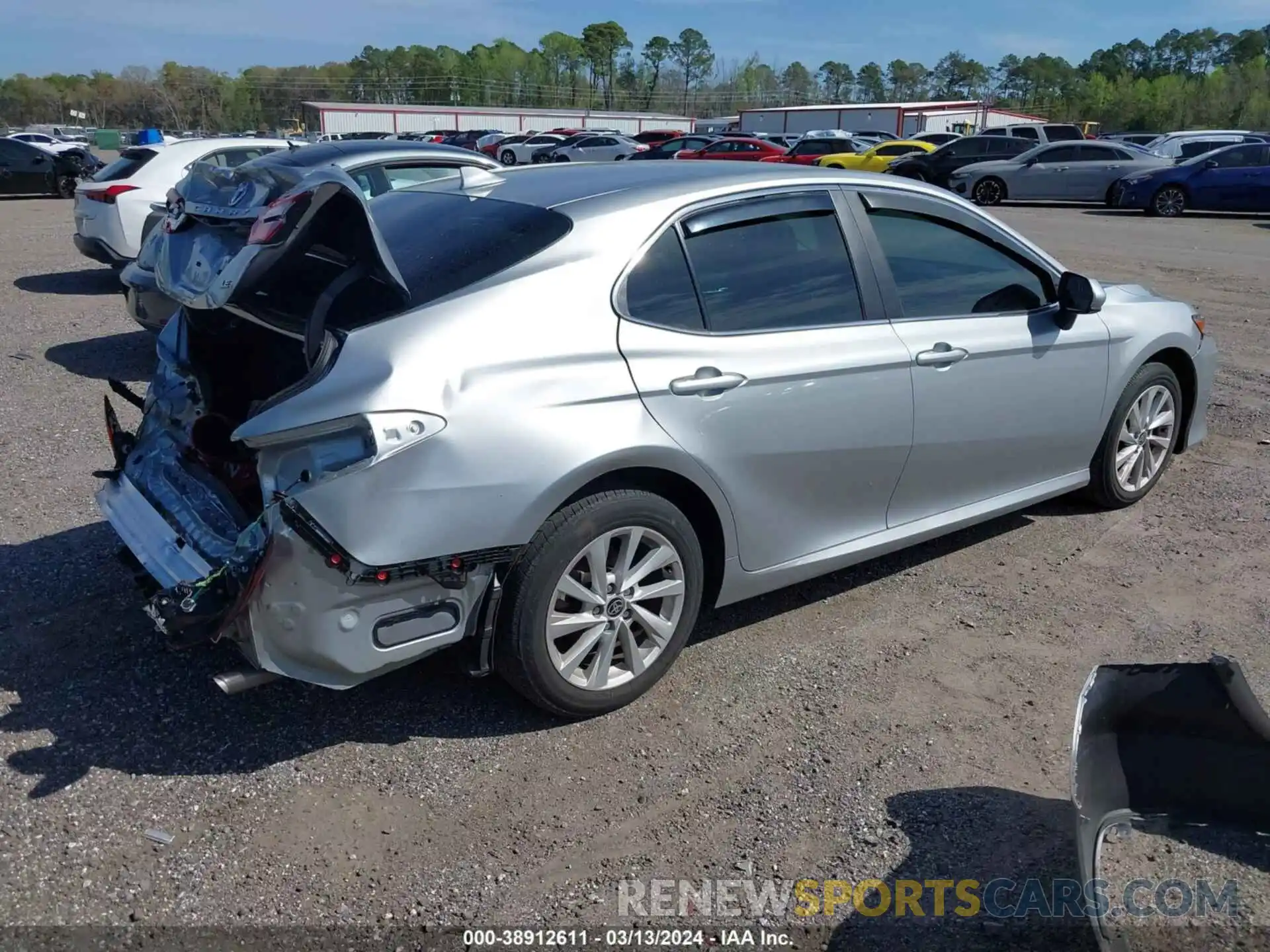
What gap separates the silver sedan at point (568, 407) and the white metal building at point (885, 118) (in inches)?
2399

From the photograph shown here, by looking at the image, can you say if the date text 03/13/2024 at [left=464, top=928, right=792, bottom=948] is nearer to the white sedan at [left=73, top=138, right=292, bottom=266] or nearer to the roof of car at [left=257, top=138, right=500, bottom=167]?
the roof of car at [left=257, top=138, right=500, bottom=167]

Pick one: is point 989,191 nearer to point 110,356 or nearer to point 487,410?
point 110,356

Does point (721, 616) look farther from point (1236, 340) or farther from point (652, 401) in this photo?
point (1236, 340)

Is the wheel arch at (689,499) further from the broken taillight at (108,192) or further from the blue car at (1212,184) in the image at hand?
the blue car at (1212,184)

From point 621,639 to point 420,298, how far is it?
1272 millimetres

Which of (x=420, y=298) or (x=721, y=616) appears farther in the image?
(x=721, y=616)

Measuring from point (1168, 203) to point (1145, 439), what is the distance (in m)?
18.9

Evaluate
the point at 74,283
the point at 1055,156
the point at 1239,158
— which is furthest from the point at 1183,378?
the point at 1055,156

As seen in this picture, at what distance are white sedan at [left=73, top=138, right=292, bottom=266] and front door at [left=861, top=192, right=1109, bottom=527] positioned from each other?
800cm

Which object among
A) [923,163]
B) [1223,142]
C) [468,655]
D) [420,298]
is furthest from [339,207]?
[1223,142]

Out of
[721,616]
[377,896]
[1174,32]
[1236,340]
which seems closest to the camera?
[377,896]

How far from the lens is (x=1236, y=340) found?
912 centimetres

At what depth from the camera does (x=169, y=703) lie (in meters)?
3.50

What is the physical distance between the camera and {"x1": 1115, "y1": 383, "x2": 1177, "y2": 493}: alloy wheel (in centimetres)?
515
